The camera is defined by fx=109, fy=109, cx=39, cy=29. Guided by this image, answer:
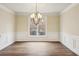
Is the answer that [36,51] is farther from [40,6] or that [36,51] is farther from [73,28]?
[40,6]

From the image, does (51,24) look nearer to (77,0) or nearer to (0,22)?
(0,22)

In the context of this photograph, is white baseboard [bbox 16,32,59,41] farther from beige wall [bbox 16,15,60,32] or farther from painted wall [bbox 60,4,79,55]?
painted wall [bbox 60,4,79,55]

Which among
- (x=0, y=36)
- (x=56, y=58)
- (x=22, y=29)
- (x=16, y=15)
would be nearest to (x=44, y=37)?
(x=22, y=29)

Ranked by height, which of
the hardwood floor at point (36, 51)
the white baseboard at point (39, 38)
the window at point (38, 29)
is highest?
the window at point (38, 29)

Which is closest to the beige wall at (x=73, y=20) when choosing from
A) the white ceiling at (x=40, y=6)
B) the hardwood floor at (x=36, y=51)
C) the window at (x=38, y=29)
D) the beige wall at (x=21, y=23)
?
the white ceiling at (x=40, y=6)

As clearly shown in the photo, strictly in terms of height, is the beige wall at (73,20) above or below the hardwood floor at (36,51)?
above

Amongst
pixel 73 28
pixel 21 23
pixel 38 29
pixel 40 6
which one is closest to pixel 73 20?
pixel 73 28

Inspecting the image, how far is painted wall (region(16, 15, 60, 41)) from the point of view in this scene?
656 centimetres

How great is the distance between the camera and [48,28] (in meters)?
6.80

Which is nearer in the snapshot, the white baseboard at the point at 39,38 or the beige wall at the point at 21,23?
the white baseboard at the point at 39,38

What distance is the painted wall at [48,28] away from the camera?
6.56m

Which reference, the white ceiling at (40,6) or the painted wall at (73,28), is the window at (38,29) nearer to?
the white ceiling at (40,6)

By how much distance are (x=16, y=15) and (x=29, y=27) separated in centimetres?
106

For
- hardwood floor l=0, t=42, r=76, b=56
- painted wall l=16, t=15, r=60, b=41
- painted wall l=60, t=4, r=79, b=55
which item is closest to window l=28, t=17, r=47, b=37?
painted wall l=16, t=15, r=60, b=41
